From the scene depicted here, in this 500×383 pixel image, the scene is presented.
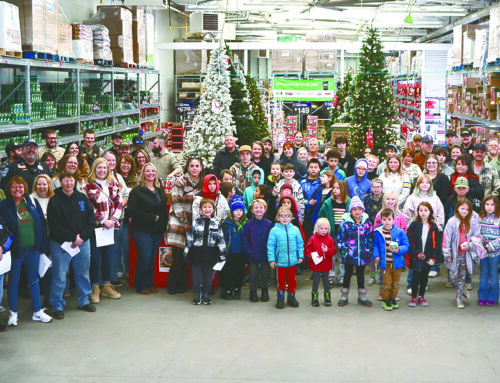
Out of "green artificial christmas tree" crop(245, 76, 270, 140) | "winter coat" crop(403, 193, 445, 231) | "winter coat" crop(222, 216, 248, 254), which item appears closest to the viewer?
"winter coat" crop(222, 216, 248, 254)

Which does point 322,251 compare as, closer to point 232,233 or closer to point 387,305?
point 387,305

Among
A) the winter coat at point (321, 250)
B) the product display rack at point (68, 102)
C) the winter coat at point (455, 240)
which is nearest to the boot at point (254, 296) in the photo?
the winter coat at point (321, 250)

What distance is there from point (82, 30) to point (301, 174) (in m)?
5.37

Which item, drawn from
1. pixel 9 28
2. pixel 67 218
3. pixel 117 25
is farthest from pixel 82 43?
pixel 67 218

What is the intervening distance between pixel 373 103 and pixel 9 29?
6.78m

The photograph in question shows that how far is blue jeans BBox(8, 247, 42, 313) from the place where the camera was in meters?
5.98

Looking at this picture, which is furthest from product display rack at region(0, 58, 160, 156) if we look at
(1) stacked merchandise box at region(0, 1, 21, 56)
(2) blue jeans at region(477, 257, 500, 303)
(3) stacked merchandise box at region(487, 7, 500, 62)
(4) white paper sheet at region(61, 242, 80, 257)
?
(3) stacked merchandise box at region(487, 7, 500, 62)

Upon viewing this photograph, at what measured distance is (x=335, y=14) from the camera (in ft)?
81.4

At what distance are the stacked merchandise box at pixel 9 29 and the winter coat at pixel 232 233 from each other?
3.92 metres

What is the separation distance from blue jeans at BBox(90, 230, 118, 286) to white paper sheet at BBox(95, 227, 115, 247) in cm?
5

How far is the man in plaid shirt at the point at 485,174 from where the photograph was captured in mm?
Result: 8148

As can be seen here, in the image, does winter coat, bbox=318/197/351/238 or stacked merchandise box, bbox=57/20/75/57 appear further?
stacked merchandise box, bbox=57/20/75/57

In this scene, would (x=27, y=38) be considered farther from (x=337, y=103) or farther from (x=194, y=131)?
(x=337, y=103)

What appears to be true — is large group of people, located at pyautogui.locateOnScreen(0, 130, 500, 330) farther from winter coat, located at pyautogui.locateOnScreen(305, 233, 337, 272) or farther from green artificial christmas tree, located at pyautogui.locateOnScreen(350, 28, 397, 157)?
green artificial christmas tree, located at pyautogui.locateOnScreen(350, 28, 397, 157)
